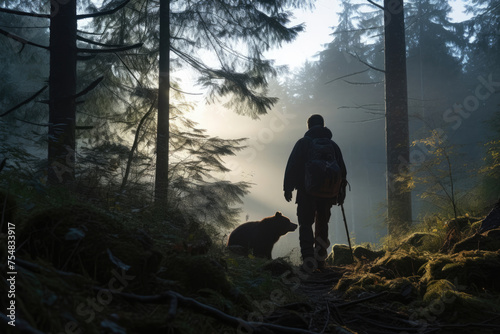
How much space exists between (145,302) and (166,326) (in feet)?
0.94

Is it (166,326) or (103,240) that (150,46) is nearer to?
(103,240)

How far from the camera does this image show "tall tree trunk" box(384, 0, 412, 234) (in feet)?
30.9

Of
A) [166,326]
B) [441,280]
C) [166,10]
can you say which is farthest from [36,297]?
[166,10]

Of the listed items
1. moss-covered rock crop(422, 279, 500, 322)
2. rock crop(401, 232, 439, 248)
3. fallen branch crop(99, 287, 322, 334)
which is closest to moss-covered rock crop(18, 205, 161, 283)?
fallen branch crop(99, 287, 322, 334)

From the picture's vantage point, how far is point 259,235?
318 inches

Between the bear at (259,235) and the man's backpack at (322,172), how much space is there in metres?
2.46

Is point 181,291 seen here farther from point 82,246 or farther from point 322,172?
point 322,172

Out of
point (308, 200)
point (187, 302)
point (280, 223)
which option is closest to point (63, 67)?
point (308, 200)

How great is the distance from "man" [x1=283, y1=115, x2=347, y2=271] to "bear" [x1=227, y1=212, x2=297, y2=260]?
184 cm

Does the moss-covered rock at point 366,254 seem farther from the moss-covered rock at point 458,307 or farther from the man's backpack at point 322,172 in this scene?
the moss-covered rock at point 458,307

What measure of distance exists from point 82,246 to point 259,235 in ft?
20.2

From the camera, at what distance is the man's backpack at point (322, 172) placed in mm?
5812

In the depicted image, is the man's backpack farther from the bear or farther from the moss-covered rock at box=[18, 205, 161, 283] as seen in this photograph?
the moss-covered rock at box=[18, 205, 161, 283]

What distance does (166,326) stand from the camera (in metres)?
1.71
